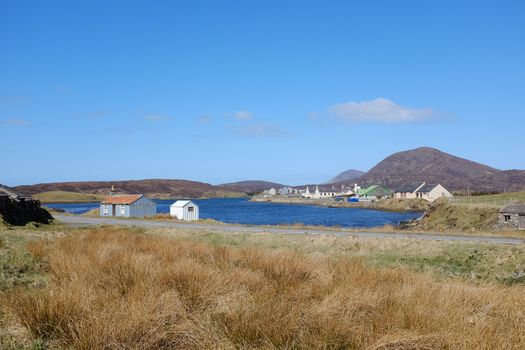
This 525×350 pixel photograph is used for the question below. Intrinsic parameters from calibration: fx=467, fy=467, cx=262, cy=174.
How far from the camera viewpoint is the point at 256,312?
5.27m

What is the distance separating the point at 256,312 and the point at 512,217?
53.4 meters

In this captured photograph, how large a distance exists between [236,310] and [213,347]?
751 millimetres

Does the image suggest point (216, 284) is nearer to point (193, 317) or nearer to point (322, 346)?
point (193, 317)

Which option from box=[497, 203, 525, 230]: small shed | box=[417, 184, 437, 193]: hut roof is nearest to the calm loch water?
box=[497, 203, 525, 230]: small shed

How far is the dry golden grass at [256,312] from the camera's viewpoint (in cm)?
479

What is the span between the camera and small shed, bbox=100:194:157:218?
6131 centimetres

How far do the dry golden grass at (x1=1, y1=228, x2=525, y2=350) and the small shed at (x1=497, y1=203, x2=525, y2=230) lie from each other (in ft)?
158

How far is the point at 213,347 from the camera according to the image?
184 inches

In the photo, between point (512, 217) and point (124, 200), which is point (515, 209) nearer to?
point (512, 217)

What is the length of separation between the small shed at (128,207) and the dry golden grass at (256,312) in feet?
180

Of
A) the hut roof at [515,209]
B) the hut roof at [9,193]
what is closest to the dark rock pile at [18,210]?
the hut roof at [9,193]

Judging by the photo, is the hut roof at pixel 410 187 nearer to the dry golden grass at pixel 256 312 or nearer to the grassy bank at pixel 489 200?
the grassy bank at pixel 489 200

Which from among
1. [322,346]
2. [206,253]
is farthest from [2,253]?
[322,346]

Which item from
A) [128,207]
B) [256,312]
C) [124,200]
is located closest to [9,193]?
[128,207]
